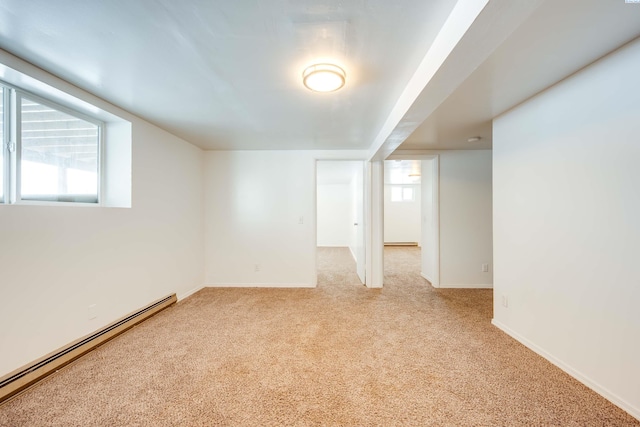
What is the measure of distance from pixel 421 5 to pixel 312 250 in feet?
10.4

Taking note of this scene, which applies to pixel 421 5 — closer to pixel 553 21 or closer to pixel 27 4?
pixel 553 21

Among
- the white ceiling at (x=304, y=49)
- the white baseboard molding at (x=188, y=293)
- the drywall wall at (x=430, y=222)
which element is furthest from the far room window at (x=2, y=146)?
the drywall wall at (x=430, y=222)

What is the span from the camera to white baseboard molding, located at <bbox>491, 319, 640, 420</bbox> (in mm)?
1373

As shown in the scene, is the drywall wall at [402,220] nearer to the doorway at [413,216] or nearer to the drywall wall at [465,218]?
the doorway at [413,216]

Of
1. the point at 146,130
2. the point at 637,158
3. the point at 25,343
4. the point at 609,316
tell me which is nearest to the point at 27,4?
the point at 146,130

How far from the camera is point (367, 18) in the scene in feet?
3.95

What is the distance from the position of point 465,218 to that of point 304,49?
11.6 feet

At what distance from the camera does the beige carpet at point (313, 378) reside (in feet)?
4.44

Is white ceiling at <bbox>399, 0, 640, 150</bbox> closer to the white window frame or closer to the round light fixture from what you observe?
the round light fixture

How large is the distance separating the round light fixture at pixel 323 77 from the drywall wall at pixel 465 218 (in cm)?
279

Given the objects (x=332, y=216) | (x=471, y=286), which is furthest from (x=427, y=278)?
(x=332, y=216)

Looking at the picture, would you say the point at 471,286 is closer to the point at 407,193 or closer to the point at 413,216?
the point at 413,216

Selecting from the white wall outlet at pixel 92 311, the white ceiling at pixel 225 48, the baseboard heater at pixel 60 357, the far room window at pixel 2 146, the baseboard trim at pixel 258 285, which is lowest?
the baseboard trim at pixel 258 285

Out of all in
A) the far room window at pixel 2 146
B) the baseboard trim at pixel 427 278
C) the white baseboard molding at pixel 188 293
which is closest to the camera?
the far room window at pixel 2 146
